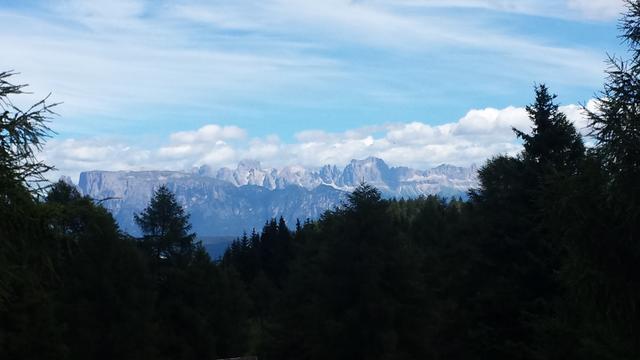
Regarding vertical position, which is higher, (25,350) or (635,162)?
(635,162)

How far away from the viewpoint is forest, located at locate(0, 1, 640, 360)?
823cm

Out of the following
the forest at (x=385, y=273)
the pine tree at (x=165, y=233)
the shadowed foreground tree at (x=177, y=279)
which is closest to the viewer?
the forest at (x=385, y=273)

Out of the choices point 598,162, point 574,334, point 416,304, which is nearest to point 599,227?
point 598,162

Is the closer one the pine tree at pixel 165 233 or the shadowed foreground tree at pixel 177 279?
the shadowed foreground tree at pixel 177 279

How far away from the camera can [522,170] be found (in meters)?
25.5

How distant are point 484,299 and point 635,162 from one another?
1423 cm

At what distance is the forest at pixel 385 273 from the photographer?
27.0 ft

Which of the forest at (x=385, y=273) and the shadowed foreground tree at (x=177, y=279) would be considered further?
the shadowed foreground tree at (x=177, y=279)

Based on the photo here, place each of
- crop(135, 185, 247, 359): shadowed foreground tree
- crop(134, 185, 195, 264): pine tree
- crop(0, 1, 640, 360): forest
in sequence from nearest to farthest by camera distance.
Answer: crop(0, 1, 640, 360): forest < crop(135, 185, 247, 359): shadowed foreground tree < crop(134, 185, 195, 264): pine tree

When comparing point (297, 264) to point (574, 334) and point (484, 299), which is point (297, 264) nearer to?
point (484, 299)

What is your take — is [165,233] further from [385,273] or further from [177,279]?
[385,273]

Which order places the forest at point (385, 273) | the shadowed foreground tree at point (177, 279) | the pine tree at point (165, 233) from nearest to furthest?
the forest at point (385, 273) → the shadowed foreground tree at point (177, 279) → the pine tree at point (165, 233)

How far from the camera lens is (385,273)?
1442 inches

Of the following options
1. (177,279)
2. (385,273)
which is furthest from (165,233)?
(385,273)
